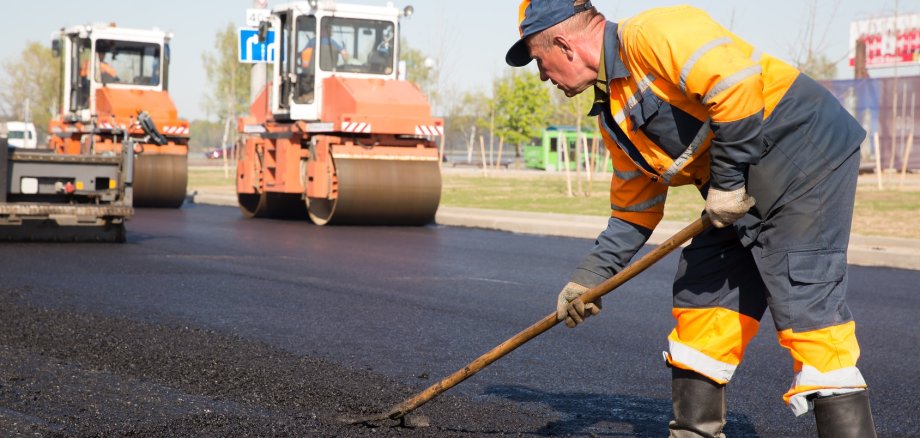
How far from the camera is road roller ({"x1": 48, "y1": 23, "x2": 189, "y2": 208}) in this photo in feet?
62.6

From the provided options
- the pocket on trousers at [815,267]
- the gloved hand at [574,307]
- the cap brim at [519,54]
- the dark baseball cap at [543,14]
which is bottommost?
the gloved hand at [574,307]

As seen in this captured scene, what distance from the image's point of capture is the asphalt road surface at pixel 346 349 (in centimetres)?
444

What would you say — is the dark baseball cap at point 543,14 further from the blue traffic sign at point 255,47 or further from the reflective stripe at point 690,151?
the blue traffic sign at point 255,47

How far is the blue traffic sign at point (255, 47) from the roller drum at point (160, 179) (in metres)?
2.31

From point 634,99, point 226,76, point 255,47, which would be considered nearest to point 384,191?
point 255,47

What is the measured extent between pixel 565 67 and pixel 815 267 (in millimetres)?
878

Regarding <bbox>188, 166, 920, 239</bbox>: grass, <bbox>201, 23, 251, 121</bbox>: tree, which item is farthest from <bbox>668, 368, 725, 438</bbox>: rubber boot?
<bbox>201, 23, 251, 121</bbox>: tree

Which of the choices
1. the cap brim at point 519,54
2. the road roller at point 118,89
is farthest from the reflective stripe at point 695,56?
the road roller at point 118,89

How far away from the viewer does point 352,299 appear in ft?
26.1

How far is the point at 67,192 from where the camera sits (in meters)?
12.1

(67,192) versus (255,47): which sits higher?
(255,47)

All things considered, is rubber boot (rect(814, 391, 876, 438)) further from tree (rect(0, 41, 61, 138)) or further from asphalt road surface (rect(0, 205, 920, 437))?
tree (rect(0, 41, 61, 138))

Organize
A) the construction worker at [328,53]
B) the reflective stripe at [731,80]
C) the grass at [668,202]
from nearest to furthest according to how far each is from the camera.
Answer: the reflective stripe at [731,80]
the grass at [668,202]
the construction worker at [328,53]

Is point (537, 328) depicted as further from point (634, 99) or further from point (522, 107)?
point (522, 107)
